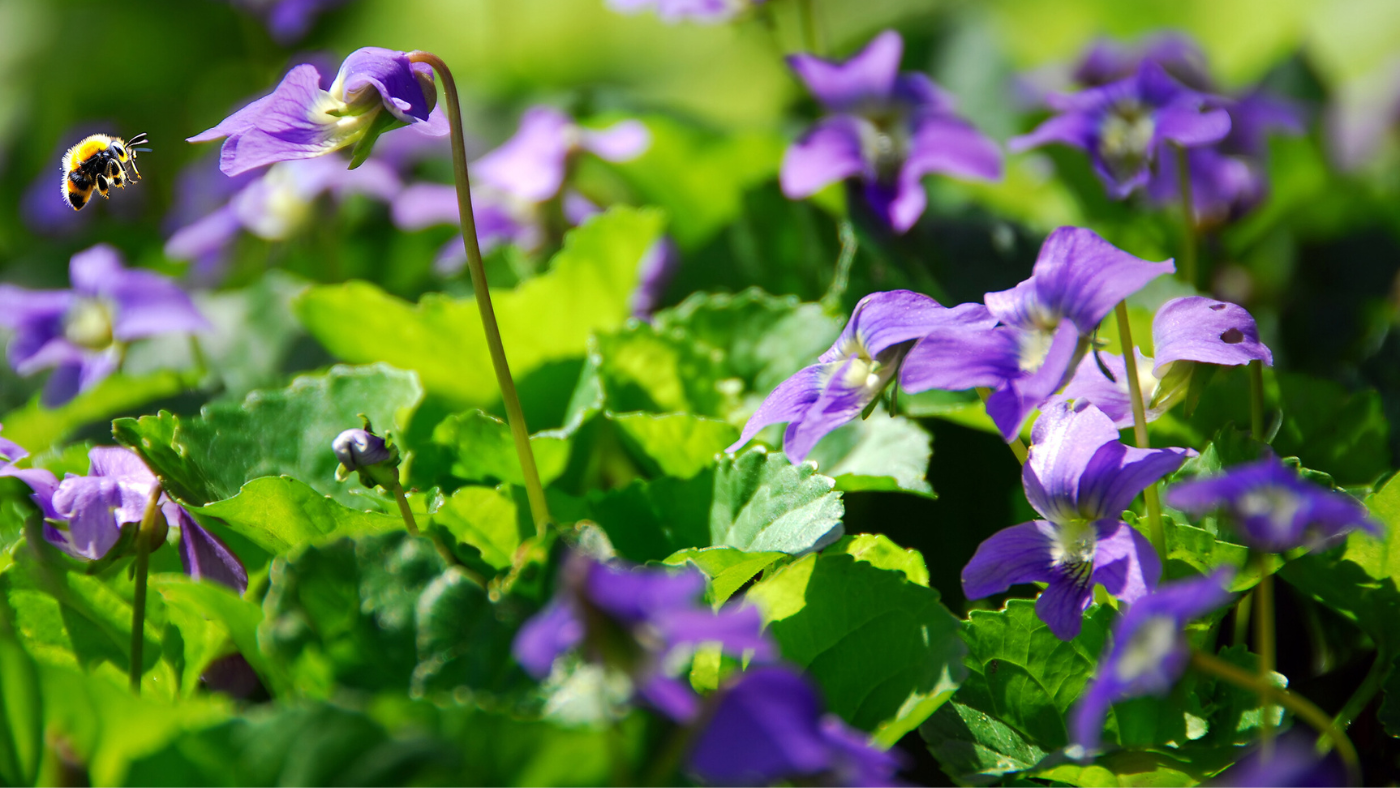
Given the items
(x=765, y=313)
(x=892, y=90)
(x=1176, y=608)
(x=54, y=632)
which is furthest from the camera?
(x=892, y=90)

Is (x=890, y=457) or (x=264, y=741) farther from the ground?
(x=264, y=741)

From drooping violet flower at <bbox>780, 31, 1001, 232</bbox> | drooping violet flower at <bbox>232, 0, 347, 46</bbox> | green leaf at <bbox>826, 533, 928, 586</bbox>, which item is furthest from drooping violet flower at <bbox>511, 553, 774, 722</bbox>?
drooping violet flower at <bbox>232, 0, 347, 46</bbox>

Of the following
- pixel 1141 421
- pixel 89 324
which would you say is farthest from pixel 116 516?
pixel 1141 421

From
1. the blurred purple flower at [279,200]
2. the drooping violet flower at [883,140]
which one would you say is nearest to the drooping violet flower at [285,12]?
the blurred purple flower at [279,200]

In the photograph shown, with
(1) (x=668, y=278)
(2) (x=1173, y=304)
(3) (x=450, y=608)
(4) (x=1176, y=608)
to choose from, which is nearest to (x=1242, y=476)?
(4) (x=1176, y=608)

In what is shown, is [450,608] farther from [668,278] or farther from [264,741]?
[668,278]

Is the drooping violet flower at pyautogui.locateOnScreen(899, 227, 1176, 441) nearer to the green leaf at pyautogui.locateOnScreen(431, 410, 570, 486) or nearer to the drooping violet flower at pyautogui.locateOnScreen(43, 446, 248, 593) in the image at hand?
the green leaf at pyautogui.locateOnScreen(431, 410, 570, 486)

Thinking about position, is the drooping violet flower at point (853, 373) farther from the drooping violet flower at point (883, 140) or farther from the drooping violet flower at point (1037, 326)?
the drooping violet flower at point (883, 140)
